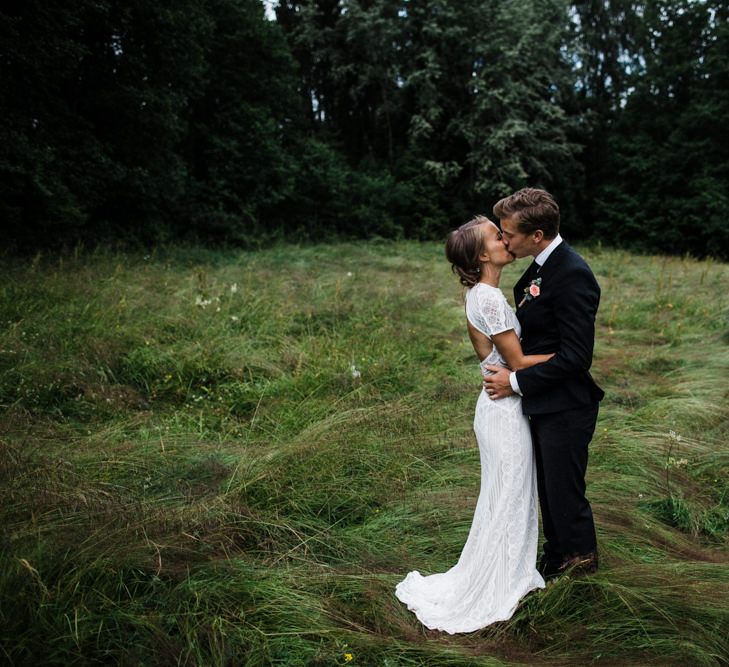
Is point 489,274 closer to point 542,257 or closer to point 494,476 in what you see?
point 542,257

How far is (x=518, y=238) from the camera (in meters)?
2.69

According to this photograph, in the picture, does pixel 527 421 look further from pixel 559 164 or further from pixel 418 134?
pixel 559 164

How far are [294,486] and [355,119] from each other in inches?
945

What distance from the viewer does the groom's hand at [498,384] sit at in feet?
8.98

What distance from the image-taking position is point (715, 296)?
9883 mm

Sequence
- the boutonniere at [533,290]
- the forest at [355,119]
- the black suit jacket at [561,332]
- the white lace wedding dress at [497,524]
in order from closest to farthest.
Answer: the black suit jacket at [561,332] < the boutonniere at [533,290] < the white lace wedding dress at [497,524] < the forest at [355,119]

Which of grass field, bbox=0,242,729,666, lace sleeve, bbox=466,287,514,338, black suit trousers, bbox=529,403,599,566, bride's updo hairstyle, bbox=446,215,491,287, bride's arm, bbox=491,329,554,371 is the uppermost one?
bride's updo hairstyle, bbox=446,215,491,287

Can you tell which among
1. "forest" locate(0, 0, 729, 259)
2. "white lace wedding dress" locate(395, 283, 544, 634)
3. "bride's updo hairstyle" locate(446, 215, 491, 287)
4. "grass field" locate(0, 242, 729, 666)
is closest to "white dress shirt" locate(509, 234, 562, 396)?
"white lace wedding dress" locate(395, 283, 544, 634)

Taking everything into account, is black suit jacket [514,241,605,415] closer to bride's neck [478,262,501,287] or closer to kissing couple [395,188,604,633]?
kissing couple [395,188,604,633]

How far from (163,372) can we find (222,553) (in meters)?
3.09

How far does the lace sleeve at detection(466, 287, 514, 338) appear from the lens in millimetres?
2691

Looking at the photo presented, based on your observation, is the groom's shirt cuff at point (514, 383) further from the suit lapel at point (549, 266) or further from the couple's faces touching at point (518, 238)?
the couple's faces touching at point (518, 238)

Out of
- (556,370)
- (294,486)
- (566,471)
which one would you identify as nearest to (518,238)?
(556,370)

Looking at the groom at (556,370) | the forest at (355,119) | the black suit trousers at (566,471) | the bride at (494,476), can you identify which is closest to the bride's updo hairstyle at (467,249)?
the bride at (494,476)
